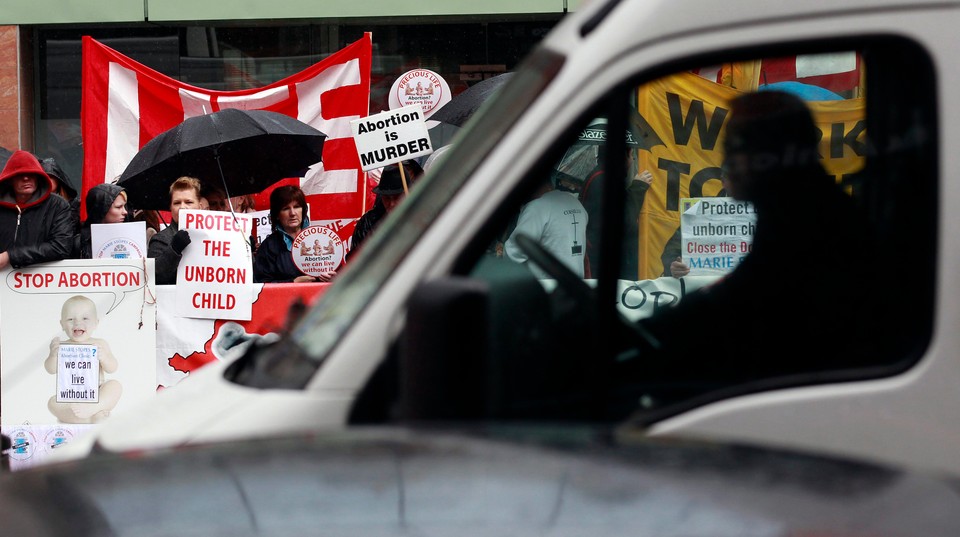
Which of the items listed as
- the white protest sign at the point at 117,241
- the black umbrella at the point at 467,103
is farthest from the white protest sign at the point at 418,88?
the white protest sign at the point at 117,241

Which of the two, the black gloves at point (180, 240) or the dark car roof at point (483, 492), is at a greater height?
the black gloves at point (180, 240)

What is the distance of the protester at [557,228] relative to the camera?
2433 millimetres

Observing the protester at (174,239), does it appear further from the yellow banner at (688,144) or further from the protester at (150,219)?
the yellow banner at (688,144)

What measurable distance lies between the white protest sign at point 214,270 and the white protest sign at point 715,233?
4917 mm

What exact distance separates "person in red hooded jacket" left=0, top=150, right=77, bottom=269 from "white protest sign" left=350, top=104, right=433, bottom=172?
211 cm

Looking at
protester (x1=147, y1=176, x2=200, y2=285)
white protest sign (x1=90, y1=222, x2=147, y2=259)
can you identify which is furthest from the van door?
white protest sign (x1=90, y1=222, x2=147, y2=259)

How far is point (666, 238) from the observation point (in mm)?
2844

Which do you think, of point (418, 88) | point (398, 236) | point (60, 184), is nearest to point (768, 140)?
point (398, 236)

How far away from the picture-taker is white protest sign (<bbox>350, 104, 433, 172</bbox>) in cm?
855

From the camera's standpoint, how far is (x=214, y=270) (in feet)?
24.4

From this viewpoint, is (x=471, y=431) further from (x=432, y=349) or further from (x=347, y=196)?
(x=347, y=196)

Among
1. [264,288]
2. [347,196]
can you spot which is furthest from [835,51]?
[347,196]

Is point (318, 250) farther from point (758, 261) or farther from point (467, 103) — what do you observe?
point (758, 261)

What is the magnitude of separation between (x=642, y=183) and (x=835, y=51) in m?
0.58
